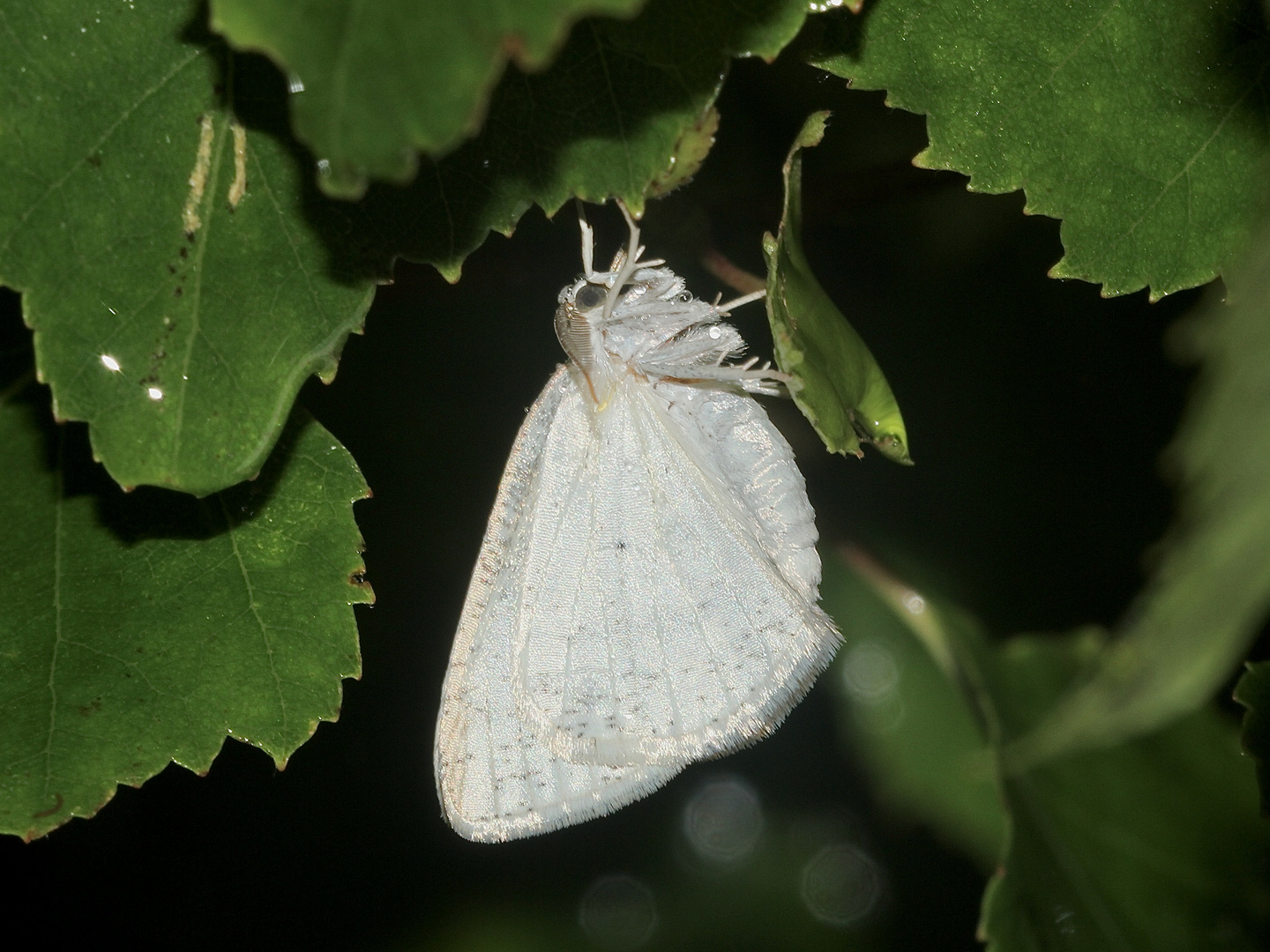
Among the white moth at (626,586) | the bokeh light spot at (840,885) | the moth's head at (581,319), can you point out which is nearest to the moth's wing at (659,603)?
the white moth at (626,586)

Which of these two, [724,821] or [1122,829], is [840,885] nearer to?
[724,821]

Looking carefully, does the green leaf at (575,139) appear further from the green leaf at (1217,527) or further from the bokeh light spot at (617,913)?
the bokeh light spot at (617,913)

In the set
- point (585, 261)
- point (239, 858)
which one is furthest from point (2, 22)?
point (239, 858)

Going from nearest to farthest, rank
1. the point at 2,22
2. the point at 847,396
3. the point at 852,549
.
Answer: the point at 2,22, the point at 847,396, the point at 852,549

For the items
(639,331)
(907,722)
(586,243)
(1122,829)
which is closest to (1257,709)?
(1122,829)

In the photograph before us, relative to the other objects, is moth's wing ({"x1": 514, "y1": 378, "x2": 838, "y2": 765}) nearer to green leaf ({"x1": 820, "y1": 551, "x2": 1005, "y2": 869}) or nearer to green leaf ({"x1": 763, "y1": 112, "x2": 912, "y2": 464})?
green leaf ({"x1": 763, "y1": 112, "x2": 912, "y2": 464})

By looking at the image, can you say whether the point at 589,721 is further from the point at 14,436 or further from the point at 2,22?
the point at 2,22
